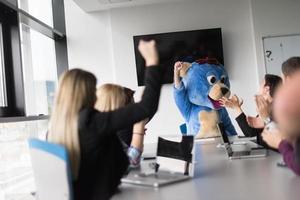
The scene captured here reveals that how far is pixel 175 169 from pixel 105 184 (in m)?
0.45

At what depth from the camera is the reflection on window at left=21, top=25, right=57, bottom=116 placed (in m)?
3.85

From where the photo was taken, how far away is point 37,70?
412cm

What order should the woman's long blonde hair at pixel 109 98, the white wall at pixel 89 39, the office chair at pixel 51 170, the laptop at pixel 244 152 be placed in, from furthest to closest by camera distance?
the white wall at pixel 89 39 < the laptop at pixel 244 152 < the woman's long blonde hair at pixel 109 98 < the office chair at pixel 51 170

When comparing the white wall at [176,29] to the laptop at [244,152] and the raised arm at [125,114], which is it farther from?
the raised arm at [125,114]

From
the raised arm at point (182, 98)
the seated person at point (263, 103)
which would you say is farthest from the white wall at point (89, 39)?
the seated person at point (263, 103)

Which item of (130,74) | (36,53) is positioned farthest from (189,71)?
(36,53)

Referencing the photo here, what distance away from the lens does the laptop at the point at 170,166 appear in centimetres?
134

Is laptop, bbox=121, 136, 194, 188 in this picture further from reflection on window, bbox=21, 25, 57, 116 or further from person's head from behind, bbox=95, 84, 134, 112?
reflection on window, bbox=21, 25, 57, 116

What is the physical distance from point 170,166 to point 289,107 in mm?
1295

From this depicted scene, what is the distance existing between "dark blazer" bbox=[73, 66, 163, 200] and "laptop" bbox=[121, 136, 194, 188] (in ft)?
0.87

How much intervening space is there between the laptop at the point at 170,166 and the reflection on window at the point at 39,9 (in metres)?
2.94

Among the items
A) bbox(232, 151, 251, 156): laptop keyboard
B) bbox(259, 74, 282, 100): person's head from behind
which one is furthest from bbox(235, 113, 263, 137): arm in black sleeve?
bbox(232, 151, 251, 156): laptop keyboard

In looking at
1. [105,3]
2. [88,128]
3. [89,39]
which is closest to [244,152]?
[88,128]

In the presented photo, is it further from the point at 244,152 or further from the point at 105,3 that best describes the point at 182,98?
the point at 105,3
